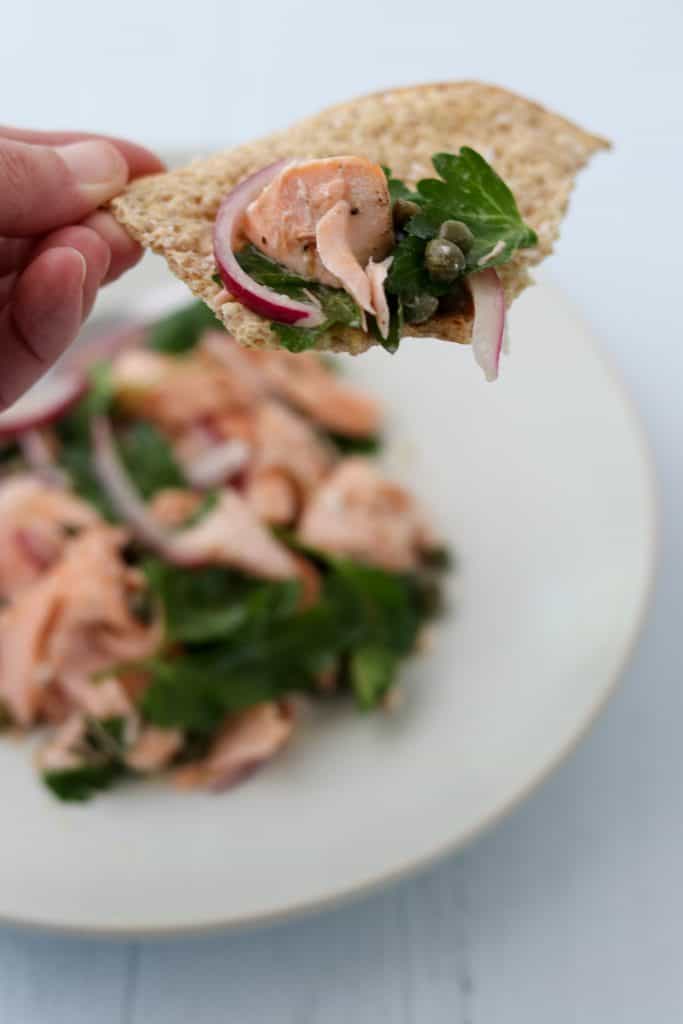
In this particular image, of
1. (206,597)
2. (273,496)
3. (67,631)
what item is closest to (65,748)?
(67,631)

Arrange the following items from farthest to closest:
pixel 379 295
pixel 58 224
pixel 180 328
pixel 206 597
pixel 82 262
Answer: pixel 180 328 → pixel 206 597 → pixel 58 224 → pixel 82 262 → pixel 379 295

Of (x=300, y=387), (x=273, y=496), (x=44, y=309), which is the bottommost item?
(x=273, y=496)

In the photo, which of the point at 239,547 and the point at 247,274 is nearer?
the point at 247,274

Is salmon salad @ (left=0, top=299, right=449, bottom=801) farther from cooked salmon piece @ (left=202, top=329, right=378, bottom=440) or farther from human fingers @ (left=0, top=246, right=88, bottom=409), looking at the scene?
human fingers @ (left=0, top=246, right=88, bottom=409)

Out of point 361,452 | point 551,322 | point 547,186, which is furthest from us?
point 361,452

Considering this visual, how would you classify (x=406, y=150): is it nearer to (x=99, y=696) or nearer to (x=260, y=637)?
(x=260, y=637)

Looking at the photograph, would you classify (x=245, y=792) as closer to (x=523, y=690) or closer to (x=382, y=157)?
(x=523, y=690)

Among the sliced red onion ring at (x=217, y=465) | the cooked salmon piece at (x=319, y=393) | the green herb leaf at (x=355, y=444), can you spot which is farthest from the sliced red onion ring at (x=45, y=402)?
the green herb leaf at (x=355, y=444)

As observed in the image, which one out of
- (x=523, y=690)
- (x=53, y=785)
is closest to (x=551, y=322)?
(x=523, y=690)
